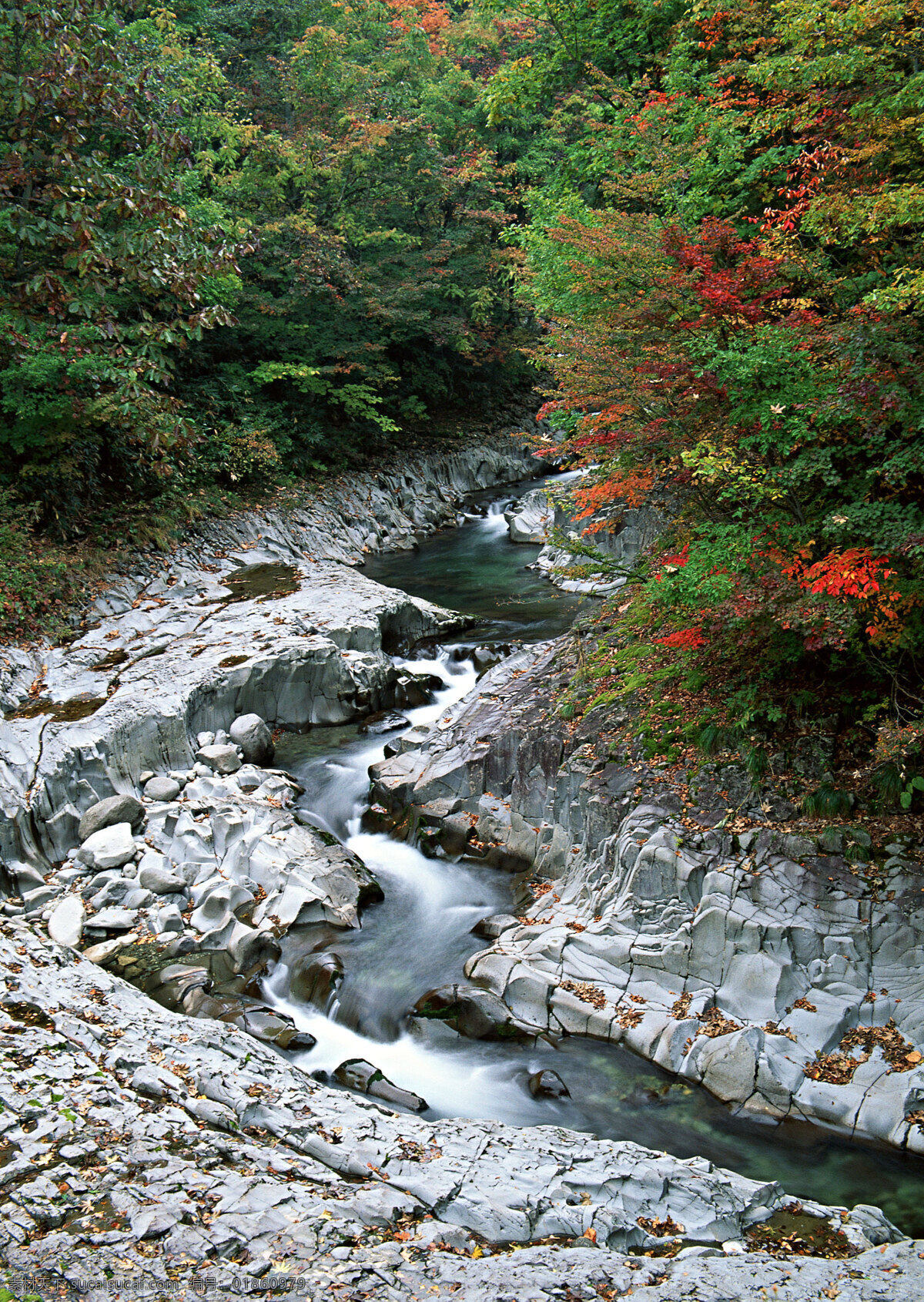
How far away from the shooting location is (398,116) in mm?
21484

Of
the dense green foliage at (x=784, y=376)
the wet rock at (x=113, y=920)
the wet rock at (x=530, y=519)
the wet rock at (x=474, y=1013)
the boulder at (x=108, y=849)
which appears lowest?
the wet rock at (x=474, y=1013)

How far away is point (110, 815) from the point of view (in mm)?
8453

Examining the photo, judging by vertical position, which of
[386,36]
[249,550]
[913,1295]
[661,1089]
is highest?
[386,36]

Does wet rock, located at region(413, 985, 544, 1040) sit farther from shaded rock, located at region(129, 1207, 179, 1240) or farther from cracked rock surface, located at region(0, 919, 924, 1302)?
shaded rock, located at region(129, 1207, 179, 1240)

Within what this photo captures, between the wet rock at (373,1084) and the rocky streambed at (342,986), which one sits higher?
the rocky streambed at (342,986)

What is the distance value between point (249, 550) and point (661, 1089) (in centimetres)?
1307

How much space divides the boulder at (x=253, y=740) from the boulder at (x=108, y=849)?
88.8 inches

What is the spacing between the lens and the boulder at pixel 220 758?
9.80 m

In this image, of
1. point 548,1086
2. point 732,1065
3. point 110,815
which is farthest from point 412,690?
point 732,1065

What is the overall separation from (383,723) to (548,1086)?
6.27 m

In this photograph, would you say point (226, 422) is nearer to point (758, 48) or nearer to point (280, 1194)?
point (758, 48)

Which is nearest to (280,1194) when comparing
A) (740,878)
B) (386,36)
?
(740,878)

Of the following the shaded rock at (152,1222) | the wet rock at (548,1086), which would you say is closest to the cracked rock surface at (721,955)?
the wet rock at (548,1086)

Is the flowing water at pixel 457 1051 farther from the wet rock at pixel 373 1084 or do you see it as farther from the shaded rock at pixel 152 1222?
the shaded rock at pixel 152 1222
